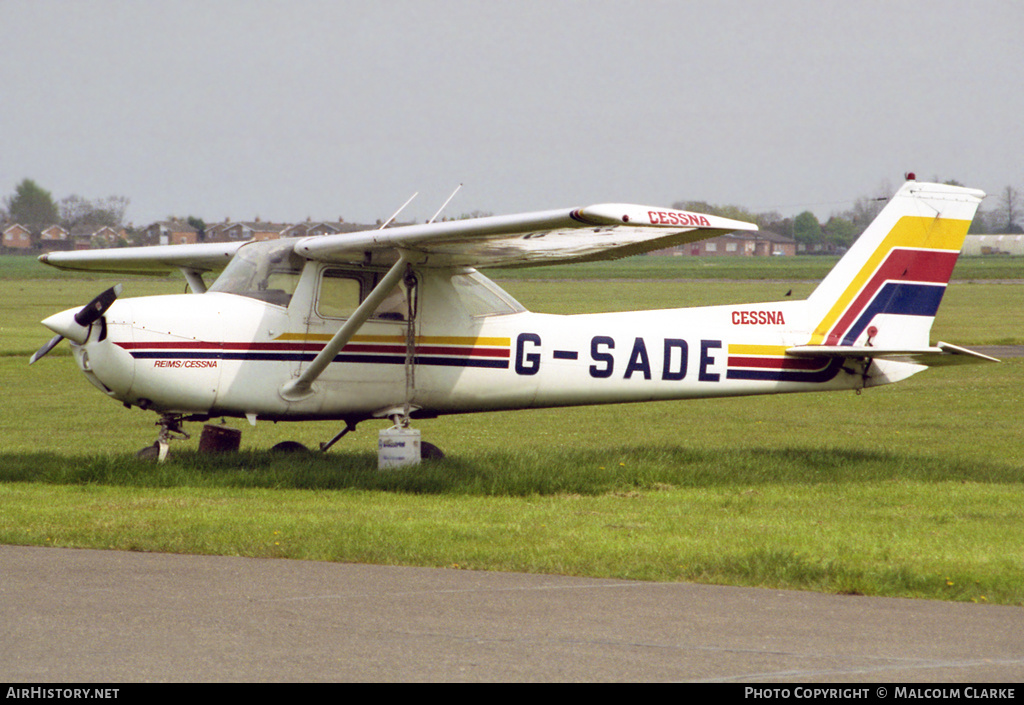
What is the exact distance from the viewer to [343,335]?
402 inches

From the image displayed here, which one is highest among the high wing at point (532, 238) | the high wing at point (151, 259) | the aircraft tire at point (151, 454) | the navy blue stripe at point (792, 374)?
the high wing at point (532, 238)

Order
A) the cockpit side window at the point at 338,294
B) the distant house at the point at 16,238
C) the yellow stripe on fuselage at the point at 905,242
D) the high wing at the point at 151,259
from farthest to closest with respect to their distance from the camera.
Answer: the distant house at the point at 16,238, the high wing at the point at 151,259, the yellow stripe on fuselage at the point at 905,242, the cockpit side window at the point at 338,294

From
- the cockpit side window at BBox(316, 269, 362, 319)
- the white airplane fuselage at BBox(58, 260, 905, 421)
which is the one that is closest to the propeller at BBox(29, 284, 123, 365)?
the white airplane fuselage at BBox(58, 260, 905, 421)

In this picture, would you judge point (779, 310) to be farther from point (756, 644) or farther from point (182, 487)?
point (756, 644)

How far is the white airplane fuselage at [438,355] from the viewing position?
10.1m

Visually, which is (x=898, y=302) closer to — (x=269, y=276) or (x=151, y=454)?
(x=269, y=276)

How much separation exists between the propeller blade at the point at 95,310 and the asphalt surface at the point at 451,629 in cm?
347

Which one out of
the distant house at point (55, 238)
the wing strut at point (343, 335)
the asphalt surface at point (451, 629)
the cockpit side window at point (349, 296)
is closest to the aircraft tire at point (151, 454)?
the wing strut at point (343, 335)

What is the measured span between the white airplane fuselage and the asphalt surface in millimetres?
3694

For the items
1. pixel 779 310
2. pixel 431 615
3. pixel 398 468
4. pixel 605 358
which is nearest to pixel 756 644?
pixel 431 615

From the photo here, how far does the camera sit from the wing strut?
10.1 meters

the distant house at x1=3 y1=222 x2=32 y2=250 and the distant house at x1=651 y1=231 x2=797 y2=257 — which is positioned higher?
the distant house at x1=651 y1=231 x2=797 y2=257

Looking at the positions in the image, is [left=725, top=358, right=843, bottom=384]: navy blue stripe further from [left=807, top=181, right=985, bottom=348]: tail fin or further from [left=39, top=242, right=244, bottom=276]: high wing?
[left=39, top=242, right=244, bottom=276]: high wing

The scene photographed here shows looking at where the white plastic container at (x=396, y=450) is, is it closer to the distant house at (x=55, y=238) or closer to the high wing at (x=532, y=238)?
the high wing at (x=532, y=238)
